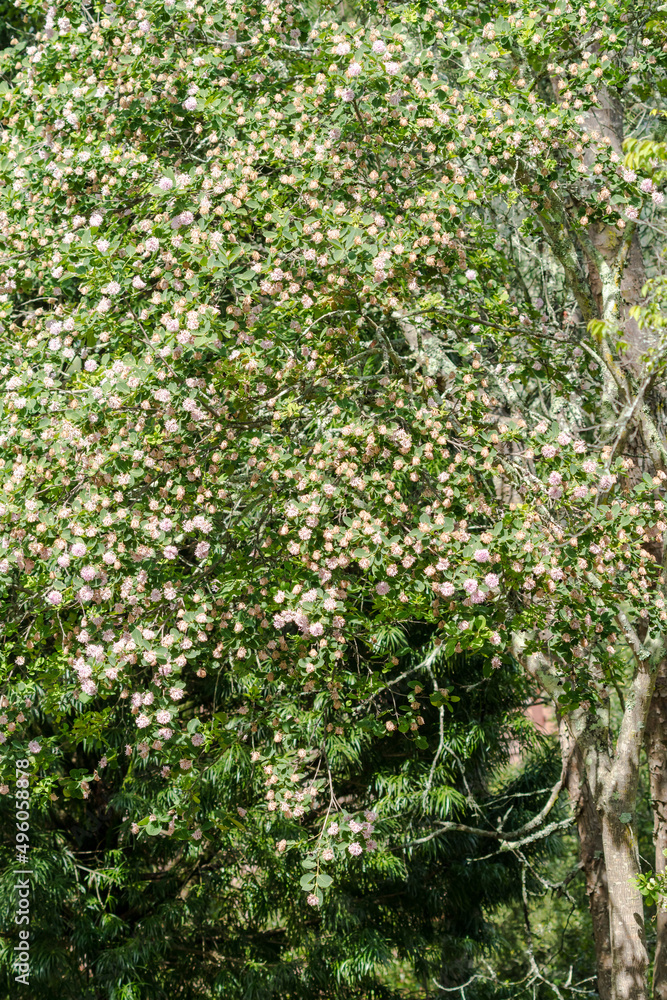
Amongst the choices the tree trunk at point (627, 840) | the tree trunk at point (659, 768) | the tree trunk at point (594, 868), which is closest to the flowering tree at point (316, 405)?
the tree trunk at point (627, 840)

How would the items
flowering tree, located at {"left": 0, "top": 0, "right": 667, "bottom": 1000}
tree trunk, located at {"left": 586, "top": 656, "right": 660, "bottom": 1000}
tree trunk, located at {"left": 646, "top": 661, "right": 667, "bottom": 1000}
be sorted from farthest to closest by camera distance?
tree trunk, located at {"left": 646, "top": 661, "right": 667, "bottom": 1000}
tree trunk, located at {"left": 586, "top": 656, "right": 660, "bottom": 1000}
flowering tree, located at {"left": 0, "top": 0, "right": 667, "bottom": 1000}

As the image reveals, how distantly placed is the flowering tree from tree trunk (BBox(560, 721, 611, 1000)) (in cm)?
15

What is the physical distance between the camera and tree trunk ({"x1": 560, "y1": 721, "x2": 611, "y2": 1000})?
241 inches

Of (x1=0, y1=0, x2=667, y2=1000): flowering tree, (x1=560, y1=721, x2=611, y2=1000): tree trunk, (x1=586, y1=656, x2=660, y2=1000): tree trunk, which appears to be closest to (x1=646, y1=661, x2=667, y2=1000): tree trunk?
(x1=0, y1=0, x2=667, y2=1000): flowering tree

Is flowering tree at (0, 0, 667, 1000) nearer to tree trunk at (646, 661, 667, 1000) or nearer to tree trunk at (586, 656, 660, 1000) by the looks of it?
tree trunk at (586, 656, 660, 1000)

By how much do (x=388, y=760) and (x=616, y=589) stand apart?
190 inches

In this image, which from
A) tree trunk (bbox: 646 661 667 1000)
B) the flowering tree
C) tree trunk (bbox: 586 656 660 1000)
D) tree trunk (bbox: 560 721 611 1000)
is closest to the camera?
the flowering tree

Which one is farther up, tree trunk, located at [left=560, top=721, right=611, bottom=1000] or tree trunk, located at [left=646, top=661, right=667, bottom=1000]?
tree trunk, located at [left=646, top=661, right=667, bottom=1000]

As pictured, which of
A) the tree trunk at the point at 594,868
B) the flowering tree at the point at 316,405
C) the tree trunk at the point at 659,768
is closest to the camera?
the flowering tree at the point at 316,405

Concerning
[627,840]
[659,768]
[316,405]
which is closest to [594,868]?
[659,768]

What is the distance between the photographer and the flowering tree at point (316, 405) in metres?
4.86

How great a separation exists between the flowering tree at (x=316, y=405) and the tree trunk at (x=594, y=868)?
0.49 feet

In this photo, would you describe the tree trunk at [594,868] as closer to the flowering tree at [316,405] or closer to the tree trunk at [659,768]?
the flowering tree at [316,405]

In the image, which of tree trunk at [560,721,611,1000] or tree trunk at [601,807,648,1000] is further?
tree trunk at [560,721,611,1000]
